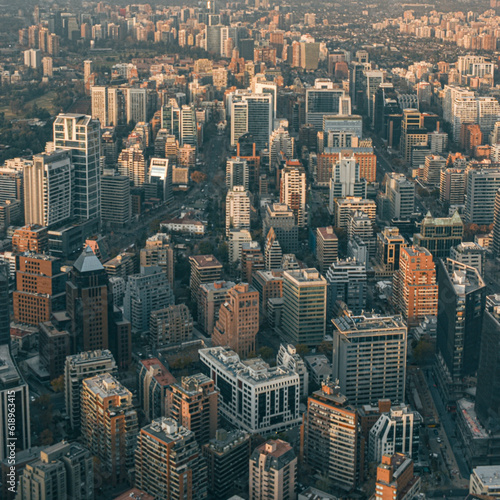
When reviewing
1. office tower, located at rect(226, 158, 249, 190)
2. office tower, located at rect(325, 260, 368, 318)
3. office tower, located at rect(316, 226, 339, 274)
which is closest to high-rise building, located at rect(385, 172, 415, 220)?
office tower, located at rect(316, 226, 339, 274)

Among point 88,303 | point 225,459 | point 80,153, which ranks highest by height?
point 80,153

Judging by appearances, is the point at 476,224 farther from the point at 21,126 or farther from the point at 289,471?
the point at 21,126

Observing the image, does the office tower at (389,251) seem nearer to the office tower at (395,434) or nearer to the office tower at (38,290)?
the office tower at (38,290)

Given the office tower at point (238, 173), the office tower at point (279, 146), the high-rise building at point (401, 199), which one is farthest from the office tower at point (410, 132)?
the high-rise building at point (401, 199)

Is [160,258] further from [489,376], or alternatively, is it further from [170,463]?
[170,463]

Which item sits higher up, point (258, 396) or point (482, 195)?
point (482, 195)

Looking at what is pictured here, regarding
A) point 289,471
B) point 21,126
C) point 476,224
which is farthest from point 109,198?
point 289,471

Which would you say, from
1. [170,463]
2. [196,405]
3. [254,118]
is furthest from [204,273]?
[254,118]
